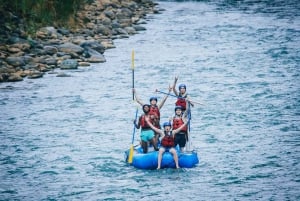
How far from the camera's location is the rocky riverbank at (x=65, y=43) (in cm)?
2362

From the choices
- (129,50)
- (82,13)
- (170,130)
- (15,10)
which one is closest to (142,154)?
(170,130)

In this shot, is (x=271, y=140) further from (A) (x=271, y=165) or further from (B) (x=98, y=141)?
(B) (x=98, y=141)

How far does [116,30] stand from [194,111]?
46.8 ft

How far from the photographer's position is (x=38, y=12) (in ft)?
97.7

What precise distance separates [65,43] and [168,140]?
48.5 ft

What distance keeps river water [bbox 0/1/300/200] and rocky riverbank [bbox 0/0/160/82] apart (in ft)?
2.39

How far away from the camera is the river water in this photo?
12883 millimetres

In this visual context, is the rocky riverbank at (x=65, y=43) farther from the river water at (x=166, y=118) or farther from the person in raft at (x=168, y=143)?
the person in raft at (x=168, y=143)

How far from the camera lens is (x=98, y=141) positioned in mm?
15977

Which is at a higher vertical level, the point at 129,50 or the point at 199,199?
the point at 129,50

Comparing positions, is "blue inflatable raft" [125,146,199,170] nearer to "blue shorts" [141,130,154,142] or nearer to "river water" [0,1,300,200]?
"river water" [0,1,300,200]

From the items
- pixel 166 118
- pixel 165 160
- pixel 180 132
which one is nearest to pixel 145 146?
pixel 165 160

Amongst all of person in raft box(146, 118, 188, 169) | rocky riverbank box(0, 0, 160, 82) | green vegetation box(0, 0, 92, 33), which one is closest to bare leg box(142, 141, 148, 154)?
person in raft box(146, 118, 188, 169)

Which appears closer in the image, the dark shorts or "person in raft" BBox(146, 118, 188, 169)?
"person in raft" BBox(146, 118, 188, 169)
